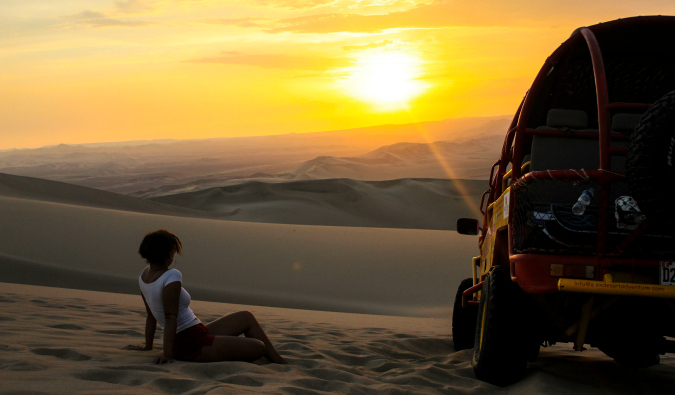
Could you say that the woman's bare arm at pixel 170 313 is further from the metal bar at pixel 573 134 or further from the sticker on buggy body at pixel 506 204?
the metal bar at pixel 573 134

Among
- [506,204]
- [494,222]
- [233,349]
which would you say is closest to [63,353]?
[233,349]

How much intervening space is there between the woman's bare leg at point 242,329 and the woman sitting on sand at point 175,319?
0.09 m

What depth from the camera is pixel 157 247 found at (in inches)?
174

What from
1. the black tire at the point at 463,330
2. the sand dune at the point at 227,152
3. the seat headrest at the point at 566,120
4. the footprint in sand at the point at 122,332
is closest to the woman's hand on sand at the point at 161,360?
the footprint in sand at the point at 122,332

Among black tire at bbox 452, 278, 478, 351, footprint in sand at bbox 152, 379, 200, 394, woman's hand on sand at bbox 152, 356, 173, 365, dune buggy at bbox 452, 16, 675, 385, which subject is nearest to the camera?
dune buggy at bbox 452, 16, 675, 385

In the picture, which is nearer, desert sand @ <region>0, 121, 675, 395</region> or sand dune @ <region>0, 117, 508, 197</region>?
desert sand @ <region>0, 121, 675, 395</region>

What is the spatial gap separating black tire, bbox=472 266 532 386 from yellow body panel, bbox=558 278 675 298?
25.9 inches

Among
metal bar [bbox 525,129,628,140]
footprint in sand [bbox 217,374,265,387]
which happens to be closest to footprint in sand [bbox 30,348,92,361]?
footprint in sand [bbox 217,374,265,387]

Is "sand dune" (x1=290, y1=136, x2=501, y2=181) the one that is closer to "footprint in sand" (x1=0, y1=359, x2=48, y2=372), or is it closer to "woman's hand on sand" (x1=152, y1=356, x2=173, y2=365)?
"woman's hand on sand" (x1=152, y1=356, x2=173, y2=365)

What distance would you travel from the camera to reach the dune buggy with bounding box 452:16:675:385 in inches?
134

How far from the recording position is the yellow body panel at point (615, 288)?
11.4 feet

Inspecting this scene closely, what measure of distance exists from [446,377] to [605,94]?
2260mm

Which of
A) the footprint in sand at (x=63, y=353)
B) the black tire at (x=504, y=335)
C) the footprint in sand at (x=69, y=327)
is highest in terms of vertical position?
the black tire at (x=504, y=335)

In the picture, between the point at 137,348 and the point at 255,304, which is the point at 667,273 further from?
the point at 255,304
